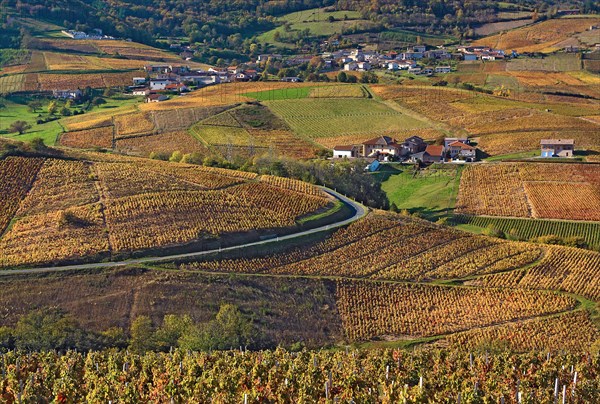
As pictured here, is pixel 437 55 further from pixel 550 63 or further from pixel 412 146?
pixel 412 146

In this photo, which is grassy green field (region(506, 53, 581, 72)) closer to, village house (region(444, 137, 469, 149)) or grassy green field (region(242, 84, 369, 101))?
grassy green field (region(242, 84, 369, 101))

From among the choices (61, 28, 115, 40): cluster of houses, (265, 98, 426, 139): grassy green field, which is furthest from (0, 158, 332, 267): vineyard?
(61, 28, 115, 40): cluster of houses

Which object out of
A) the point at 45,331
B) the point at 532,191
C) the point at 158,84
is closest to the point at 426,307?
the point at 45,331

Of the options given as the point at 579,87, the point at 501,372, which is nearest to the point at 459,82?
the point at 579,87

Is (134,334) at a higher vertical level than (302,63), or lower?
higher

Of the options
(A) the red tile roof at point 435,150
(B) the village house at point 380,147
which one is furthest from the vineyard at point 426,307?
(B) the village house at point 380,147

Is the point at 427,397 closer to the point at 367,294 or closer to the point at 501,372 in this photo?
the point at 501,372
